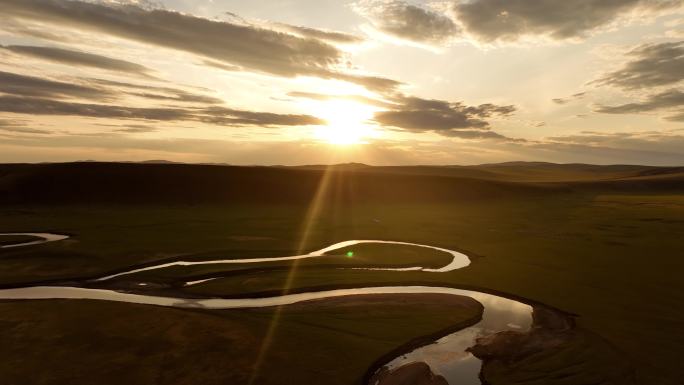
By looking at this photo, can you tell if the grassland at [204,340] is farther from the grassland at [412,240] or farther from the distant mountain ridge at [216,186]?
the distant mountain ridge at [216,186]

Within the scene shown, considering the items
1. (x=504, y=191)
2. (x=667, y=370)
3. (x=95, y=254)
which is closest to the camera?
(x=667, y=370)

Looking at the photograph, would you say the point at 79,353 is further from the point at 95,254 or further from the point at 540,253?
the point at 540,253

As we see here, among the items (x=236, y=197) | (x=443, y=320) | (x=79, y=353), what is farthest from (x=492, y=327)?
(x=236, y=197)

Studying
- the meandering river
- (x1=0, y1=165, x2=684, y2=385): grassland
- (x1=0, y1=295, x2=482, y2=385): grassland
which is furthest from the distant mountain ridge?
(x1=0, y1=295, x2=482, y2=385): grassland

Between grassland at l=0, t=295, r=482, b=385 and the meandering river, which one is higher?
grassland at l=0, t=295, r=482, b=385

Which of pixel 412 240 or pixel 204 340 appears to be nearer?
pixel 204 340

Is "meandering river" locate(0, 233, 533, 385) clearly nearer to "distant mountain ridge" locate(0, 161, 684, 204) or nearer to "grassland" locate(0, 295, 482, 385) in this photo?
"grassland" locate(0, 295, 482, 385)

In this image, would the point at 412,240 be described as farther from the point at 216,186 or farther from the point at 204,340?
the point at 216,186

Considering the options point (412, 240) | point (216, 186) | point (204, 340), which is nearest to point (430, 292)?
point (204, 340)

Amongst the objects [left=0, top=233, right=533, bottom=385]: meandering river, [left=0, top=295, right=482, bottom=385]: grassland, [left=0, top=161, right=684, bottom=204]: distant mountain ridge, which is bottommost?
[left=0, top=233, right=533, bottom=385]: meandering river
